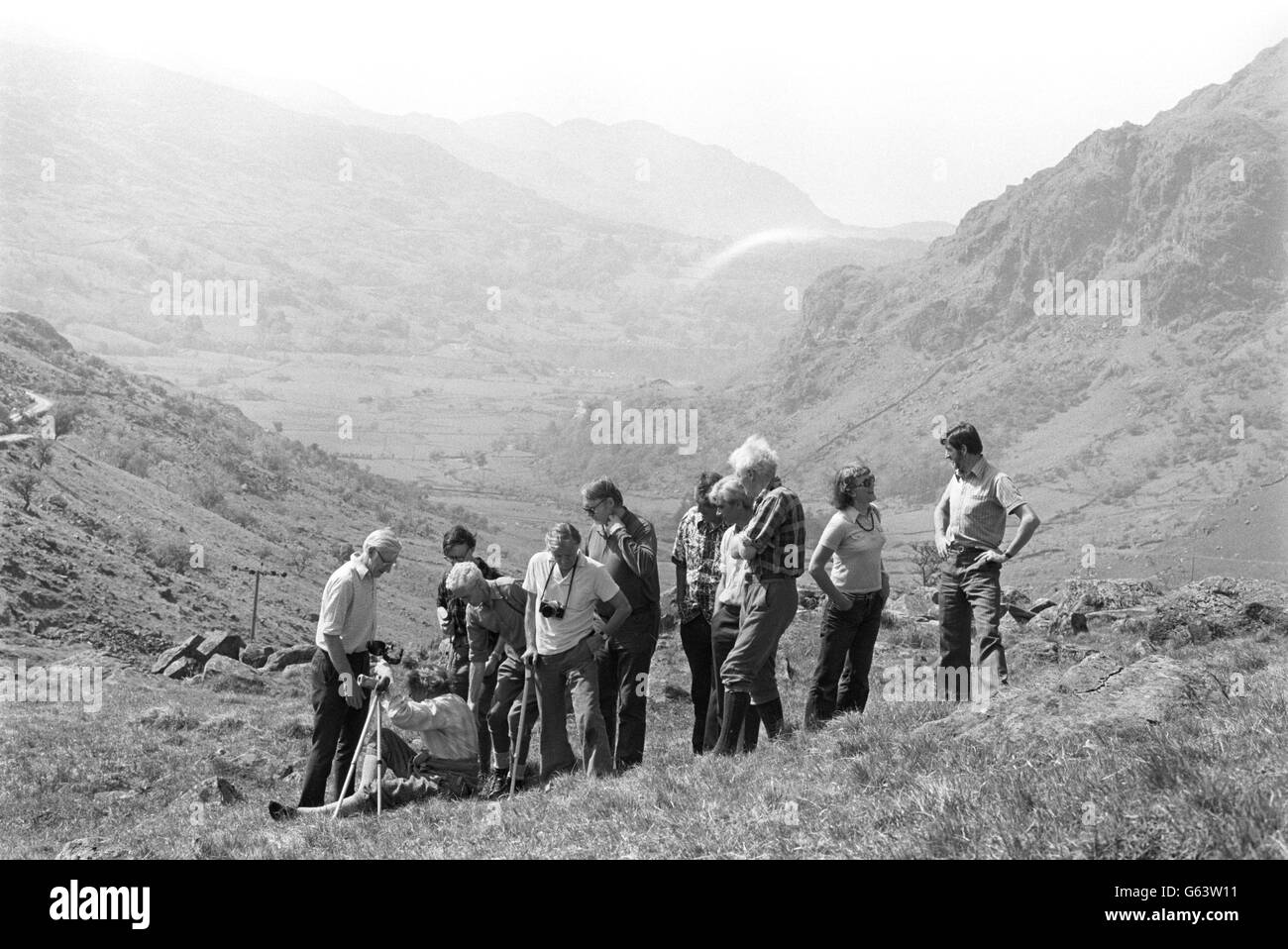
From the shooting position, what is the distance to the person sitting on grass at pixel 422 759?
778 centimetres

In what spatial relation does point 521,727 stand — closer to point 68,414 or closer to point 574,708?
point 574,708

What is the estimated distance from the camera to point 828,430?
4412 inches

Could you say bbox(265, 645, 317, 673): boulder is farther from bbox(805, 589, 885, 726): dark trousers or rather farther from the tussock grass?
bbox(805, 589, 885, 726): dark trousers

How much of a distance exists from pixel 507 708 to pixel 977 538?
3.21 meters

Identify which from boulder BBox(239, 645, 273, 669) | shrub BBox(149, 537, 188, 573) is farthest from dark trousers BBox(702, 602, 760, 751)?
shrub BBox(149, 537, 188, 573)

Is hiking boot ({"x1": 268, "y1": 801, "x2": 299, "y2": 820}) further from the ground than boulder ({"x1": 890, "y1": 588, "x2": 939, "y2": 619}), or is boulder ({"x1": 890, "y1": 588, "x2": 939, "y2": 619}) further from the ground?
hiking boot ({"x1": 268, "y1": 801, "x2": 299, "y2": 820})

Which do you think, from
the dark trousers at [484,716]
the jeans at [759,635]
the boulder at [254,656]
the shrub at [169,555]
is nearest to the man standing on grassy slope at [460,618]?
the dark trousers at [484,716]

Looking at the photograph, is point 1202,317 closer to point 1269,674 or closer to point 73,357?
point 73,357

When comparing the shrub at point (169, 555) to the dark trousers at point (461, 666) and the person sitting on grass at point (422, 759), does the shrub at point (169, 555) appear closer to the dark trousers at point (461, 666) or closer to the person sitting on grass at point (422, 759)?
the dark trousers at point (461, 666)

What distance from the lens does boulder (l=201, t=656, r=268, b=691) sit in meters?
16.7

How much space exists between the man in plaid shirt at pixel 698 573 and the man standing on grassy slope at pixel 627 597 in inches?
8.3

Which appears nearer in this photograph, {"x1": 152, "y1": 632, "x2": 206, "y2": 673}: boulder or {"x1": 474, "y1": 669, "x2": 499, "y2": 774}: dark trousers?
{"x1": 474, "y1": 669, "x2": 499, "y2": 774}: dark trousers

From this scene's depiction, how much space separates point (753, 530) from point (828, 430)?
10632 centimetres
